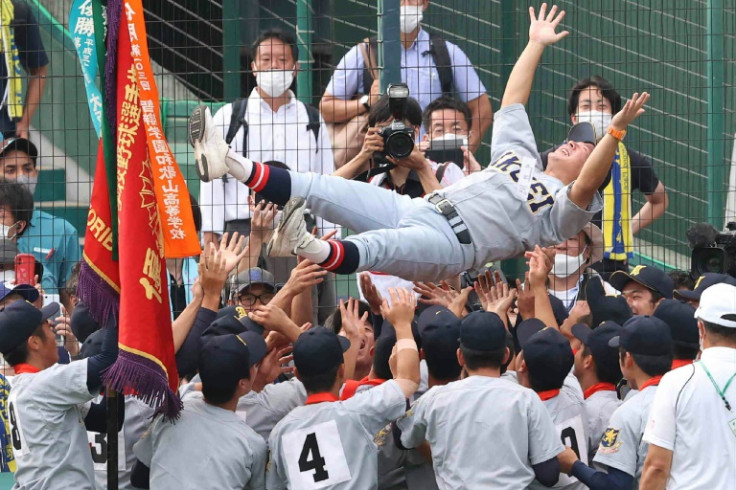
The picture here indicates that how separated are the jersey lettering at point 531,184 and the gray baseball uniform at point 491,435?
1.73 metres

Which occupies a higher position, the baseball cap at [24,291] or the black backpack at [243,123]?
the black backpack at [243,123]

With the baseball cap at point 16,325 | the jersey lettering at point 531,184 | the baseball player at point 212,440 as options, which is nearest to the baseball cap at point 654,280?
the jersey lettering at point 531,184

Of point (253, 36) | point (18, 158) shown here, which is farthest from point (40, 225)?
point (253, 36)

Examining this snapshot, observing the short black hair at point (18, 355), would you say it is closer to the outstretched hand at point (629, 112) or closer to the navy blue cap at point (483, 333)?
the navy blue cap at point (483, 333)

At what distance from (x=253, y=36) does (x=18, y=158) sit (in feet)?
5.94

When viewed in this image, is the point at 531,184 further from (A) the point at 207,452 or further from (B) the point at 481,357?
(A) the point at 207,452

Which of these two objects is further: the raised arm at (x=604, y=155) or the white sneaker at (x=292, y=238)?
the raised arm at (x=604, y=155)

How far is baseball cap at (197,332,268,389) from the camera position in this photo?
614cm

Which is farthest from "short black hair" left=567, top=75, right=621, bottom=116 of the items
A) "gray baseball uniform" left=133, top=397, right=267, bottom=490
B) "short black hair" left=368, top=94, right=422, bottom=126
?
"gray baseball uniform" left=133, top=397, right=267, bottom=490

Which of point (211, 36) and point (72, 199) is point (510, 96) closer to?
point (211, 36)

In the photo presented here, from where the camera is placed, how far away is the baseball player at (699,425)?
217 inches

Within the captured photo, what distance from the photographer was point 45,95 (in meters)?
9.20

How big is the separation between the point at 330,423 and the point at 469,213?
177 cm

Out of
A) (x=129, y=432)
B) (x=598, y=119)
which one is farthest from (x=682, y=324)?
(x=598, y=119)
